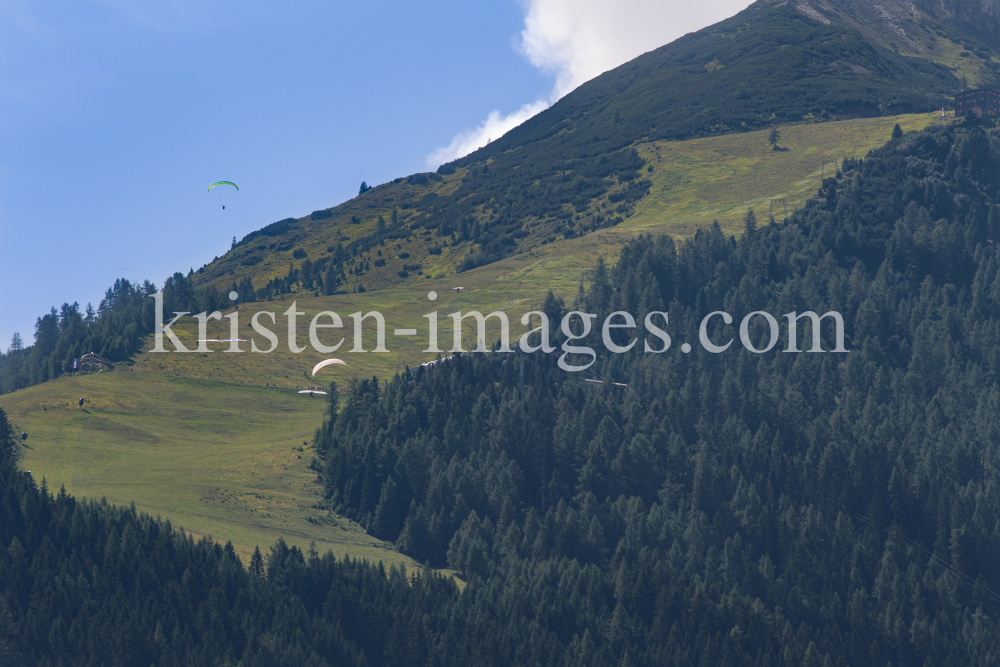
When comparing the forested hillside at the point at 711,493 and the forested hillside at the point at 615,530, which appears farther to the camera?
the forested hillside at the point at 711,493

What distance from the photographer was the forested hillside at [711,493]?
12381 centimetres

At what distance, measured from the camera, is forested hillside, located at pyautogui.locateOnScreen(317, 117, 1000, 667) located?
4875 inches

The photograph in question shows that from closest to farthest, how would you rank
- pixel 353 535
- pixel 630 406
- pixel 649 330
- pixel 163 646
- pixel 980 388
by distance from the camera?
pixel 163 646 → pixel 353 535 → pixel 630 406 → pixel 980 388 → pixel 649 330

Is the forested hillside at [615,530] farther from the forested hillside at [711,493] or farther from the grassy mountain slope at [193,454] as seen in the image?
the grassy mountain slope at [193,454]

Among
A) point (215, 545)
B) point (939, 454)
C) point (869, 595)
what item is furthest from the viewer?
point (939, 454)

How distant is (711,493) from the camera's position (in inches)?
6019

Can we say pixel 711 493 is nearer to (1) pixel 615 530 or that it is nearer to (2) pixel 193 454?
(1) pixel 615 530

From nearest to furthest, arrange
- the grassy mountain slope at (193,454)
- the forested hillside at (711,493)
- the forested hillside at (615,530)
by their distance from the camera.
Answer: the forested hillside at (615,530)
the forested hillside at (711,493)
the grassy mountain slope at (193,454)

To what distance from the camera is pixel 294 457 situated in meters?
163

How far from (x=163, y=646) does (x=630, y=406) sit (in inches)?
3125

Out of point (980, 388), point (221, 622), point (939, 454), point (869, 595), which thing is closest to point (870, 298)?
point (980, 388)

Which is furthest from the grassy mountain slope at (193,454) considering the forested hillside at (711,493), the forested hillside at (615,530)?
the forested hillside at (711,493)

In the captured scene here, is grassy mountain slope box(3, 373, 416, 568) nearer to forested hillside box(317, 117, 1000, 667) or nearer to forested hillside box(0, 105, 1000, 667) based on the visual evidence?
forested hillside box(0, 105, 1000, 667)

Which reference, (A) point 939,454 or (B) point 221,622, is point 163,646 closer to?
(B) point 221,622
